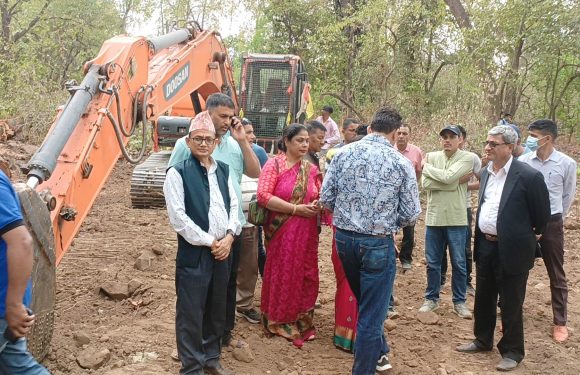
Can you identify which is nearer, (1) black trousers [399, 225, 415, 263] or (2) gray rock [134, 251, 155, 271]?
(2) gray rock [134, 251, 155, 271]

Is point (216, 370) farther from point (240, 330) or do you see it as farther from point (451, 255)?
point (451, 255)

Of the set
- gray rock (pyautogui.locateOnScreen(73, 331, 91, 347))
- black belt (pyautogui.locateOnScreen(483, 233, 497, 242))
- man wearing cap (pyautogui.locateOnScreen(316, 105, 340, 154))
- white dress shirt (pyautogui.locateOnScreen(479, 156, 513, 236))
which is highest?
man wearing cap (pyautogui.locateOnScreen(316, 105, 340, 154))

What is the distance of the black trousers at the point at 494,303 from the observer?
4.16 m

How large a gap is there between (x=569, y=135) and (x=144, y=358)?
15468mm

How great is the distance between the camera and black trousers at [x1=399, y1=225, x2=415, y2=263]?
20.2 feet

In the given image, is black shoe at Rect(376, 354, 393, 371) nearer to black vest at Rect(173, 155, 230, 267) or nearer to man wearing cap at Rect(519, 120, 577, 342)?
black vest at Rect(173, 155, 230, 267)

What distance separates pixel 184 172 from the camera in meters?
3.40

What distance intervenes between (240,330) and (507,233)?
218 cm

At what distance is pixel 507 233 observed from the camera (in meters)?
4.04

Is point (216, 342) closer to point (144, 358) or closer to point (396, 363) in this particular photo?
point (144, 358)


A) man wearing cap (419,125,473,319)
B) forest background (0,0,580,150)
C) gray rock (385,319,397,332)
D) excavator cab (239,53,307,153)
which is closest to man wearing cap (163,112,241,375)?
gray rock (385,319,397,332)

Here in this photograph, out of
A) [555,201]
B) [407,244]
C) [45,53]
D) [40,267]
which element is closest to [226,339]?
[40,267]

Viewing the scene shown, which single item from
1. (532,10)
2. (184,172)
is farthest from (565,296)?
(532,10)

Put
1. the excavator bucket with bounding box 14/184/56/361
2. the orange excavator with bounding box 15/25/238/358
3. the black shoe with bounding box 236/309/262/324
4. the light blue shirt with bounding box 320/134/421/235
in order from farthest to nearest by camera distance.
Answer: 1. the black shoe with bounding box 236/309/262/324
2. the light blue shirt with bounding box 320/134/421/235
3. the orange excavator with bounding box 15/25/238/358
4. the excavator bucket with bounding box 14/184/56/361
